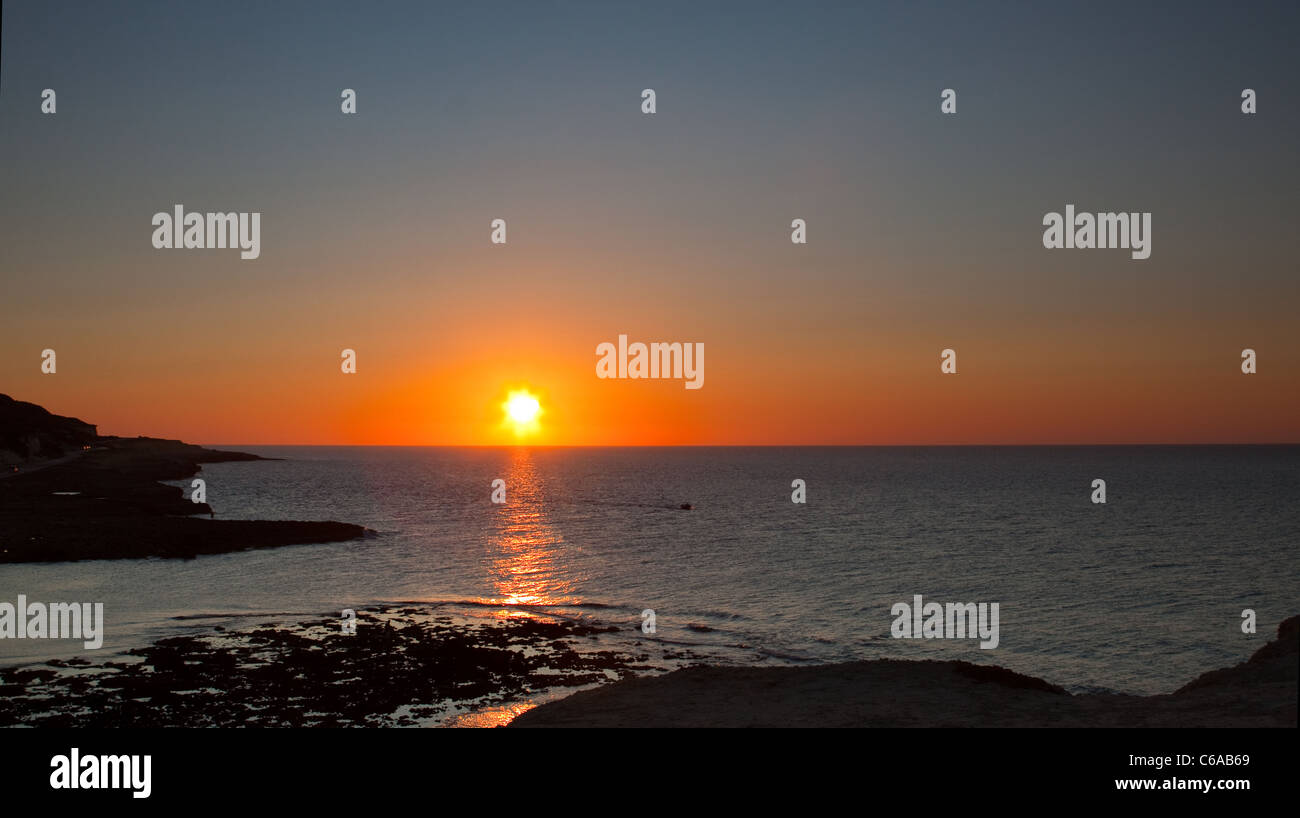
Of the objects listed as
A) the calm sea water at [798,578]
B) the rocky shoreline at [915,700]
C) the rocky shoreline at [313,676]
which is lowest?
the calm sea water at [798,578]

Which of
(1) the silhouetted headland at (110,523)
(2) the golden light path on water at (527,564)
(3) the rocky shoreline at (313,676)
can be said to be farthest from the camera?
(1) the silhouetted headland at (110,523)

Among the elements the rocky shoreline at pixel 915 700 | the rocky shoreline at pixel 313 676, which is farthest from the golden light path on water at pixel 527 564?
the rocky shoreline at pixel 915 700

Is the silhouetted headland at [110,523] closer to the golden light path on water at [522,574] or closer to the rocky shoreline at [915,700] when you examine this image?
the golden light path on water at [522,574]

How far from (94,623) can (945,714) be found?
34458 mm

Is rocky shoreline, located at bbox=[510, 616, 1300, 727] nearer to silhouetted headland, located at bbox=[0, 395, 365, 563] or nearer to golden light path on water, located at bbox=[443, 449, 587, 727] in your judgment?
golden light path on water, located at bbox=[443, 449, 587, 727]

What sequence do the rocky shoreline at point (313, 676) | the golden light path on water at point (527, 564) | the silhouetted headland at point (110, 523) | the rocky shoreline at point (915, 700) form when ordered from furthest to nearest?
the silhouetted headland at point (110, 523) → the golden light path on water at point (527, 564) → the rocky shoreline at point (313, 676) → the rocky shoreline at point (915, 700)

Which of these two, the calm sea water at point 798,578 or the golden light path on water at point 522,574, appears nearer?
the golden light path on water at point 522,574

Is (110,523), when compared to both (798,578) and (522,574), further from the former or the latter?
(798,578)

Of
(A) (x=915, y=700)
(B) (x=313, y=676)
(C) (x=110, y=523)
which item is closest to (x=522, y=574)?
(B) (x=313, y=676)

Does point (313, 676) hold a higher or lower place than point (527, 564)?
higher

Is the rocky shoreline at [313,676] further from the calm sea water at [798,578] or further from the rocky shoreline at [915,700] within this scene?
the rocky shoreline at [915,700]

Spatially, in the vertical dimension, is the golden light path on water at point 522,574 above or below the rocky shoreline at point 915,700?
below
